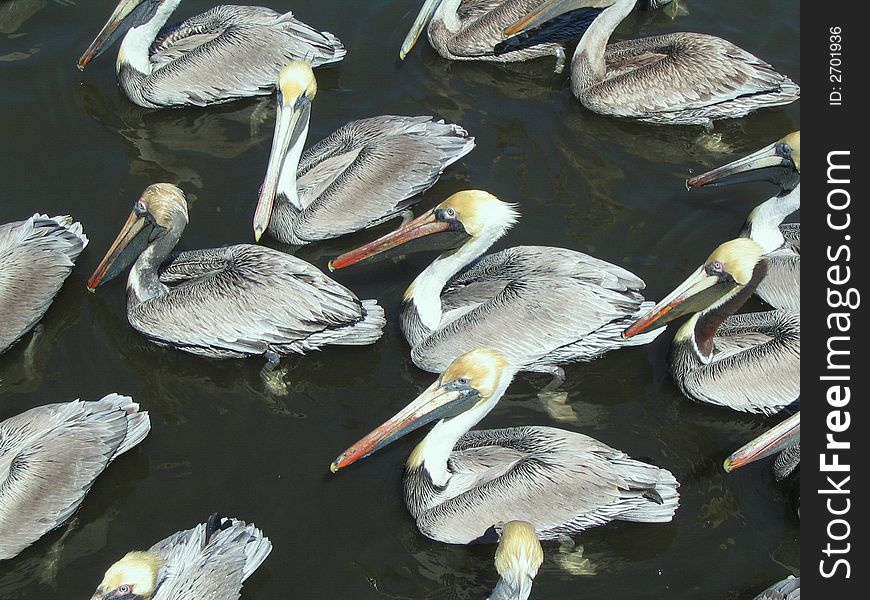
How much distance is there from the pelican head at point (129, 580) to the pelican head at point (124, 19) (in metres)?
4.70

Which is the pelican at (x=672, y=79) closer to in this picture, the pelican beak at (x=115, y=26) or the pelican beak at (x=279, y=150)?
the pelican beak at (x=279, y=150)


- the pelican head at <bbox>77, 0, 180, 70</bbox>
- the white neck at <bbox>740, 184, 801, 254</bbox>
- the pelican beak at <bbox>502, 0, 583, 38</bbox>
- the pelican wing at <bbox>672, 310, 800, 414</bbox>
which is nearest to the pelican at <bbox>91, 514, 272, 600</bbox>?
the pelican wing at <bbox>672, 310, 800, 414</bbox>

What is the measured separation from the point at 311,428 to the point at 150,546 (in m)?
1.14

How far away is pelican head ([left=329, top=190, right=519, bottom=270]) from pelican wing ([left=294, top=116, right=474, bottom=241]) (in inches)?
30.6

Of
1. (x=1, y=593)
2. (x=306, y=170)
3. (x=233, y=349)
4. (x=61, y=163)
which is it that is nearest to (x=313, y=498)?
(x=233, y=349)

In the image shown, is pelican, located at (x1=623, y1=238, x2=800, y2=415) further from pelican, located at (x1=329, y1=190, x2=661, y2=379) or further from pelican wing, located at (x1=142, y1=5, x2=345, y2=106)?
pelican wing, located at (x1=142, y1=5, x2=345, y2=106)

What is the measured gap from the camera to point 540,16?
9031 mm

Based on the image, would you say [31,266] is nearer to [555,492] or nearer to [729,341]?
[555,492]

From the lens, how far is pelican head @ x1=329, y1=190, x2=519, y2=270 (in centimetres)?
688

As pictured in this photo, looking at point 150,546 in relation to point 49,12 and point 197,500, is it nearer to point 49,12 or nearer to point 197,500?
point 197,500

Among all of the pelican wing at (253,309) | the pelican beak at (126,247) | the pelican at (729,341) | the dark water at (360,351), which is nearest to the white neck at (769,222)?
the dark water at (360,351)

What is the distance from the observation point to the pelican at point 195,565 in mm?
5387

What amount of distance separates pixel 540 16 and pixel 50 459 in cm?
499
